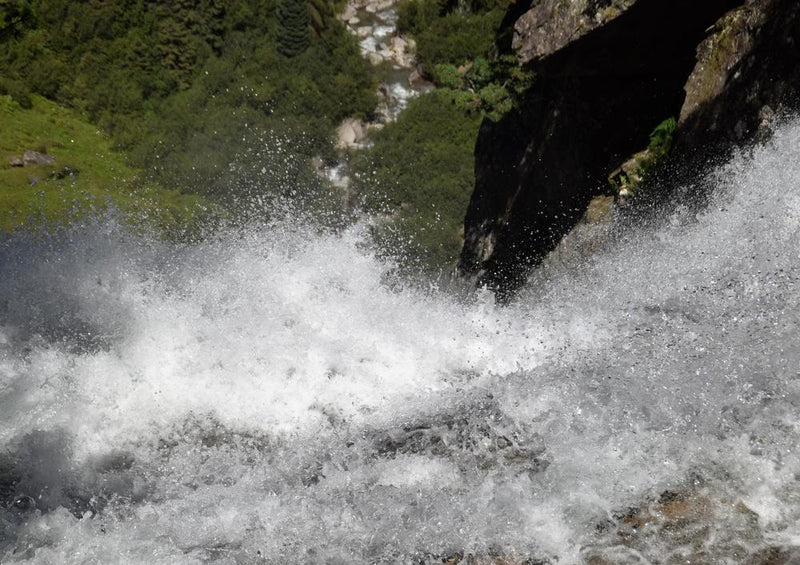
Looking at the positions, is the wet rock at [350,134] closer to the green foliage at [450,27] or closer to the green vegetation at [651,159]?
the green foliage at [450,27]

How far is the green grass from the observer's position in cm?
1875

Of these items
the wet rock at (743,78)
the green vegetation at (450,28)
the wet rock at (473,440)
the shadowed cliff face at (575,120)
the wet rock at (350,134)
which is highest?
the green vegetation at (450,28)

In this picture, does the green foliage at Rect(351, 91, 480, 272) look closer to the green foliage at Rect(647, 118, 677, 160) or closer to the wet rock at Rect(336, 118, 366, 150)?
the wet rock at Rect(336, 118, 366, 150)

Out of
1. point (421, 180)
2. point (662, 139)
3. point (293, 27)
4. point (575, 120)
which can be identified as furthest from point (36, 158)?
point (662, 139)

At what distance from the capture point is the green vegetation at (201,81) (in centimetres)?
2080

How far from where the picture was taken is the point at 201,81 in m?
22.1

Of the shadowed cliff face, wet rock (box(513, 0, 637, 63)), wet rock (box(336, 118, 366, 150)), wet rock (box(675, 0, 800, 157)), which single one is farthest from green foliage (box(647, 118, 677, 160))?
wet rock (box(336, 118, 366, 150))

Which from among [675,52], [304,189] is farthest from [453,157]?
[675,52]

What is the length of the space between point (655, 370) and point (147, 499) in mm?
5019

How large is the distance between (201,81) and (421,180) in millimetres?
8475

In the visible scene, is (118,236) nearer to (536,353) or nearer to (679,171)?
(536,353)

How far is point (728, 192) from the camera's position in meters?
7.20

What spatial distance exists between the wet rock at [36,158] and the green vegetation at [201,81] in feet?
6.56

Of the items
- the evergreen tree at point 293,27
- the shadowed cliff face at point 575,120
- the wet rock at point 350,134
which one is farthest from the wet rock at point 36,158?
the shadowed cliff face at point 575,120
